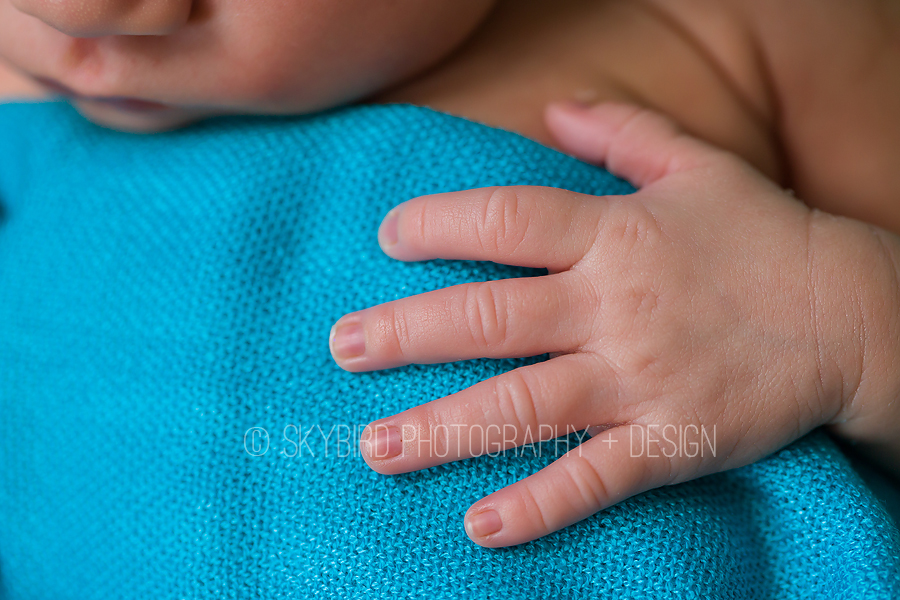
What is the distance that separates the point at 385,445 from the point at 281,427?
98mm

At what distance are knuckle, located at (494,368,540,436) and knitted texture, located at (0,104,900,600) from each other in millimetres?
32

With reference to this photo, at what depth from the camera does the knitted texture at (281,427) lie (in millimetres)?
502

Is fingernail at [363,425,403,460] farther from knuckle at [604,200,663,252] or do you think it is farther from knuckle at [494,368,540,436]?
knuckle at [604,200,663,252]

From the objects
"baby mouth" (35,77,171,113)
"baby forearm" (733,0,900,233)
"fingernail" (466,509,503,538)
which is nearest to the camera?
"fingernail" (466,509,503,538)

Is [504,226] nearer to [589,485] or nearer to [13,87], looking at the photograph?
[589,485]

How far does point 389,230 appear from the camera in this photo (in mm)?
552

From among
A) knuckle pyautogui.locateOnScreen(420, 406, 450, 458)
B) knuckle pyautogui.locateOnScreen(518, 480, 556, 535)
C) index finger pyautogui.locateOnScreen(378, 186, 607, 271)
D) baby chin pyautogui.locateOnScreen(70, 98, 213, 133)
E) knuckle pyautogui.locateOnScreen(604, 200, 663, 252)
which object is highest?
baby chin pyautogui.locateOnScreen(70, 98, 213, 133)

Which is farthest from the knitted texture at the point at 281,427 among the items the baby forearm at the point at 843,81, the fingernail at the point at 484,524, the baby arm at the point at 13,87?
the baby forearm at the point at 843,81

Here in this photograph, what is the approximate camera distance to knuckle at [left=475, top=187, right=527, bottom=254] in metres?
0.52

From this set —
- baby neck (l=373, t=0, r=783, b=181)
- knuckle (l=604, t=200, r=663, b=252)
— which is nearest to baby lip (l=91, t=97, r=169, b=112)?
baby neck (l=373, t=0, r=783, b=181)

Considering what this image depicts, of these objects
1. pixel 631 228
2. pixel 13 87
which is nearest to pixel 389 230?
pixel 631 228

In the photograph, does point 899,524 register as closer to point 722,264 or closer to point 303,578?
point 722,264

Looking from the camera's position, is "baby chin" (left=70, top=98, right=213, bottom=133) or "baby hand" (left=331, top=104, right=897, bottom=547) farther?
"baby chin" (left=70, top=98, right=213, bottom=133)

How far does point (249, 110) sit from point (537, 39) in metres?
0.30
